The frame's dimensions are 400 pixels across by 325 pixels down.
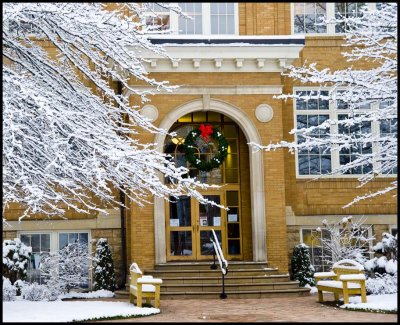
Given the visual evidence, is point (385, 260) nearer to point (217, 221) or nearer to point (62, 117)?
point (217, 221)

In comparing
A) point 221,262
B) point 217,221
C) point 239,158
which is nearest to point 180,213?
point 217,221

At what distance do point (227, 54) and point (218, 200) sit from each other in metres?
4.11

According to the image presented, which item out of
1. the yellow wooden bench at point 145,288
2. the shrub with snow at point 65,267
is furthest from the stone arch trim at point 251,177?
the yellow wooden bench at point 145,288

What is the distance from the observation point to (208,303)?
54.7 ft

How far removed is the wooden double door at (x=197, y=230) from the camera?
20.7 metres

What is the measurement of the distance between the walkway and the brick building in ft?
9.42

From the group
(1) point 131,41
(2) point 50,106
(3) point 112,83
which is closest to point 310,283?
(3) point 112,83

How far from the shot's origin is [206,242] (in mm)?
20906

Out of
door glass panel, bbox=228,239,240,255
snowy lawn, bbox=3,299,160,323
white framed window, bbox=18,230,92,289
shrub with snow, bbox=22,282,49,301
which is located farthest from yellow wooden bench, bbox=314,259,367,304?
white framed window, bbox=18,230,92,289

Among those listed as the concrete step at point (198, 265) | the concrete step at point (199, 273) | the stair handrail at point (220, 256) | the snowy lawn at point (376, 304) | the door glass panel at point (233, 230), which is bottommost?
the snowy lawn at point (376, 304)

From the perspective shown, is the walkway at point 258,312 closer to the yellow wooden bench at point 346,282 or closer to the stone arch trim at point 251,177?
the yellow wooden bench at point 346,282

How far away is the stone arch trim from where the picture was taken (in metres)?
19.6

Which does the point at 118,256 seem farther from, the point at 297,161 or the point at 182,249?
the point at 297,161

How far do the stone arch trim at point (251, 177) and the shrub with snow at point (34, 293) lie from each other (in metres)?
2.98
